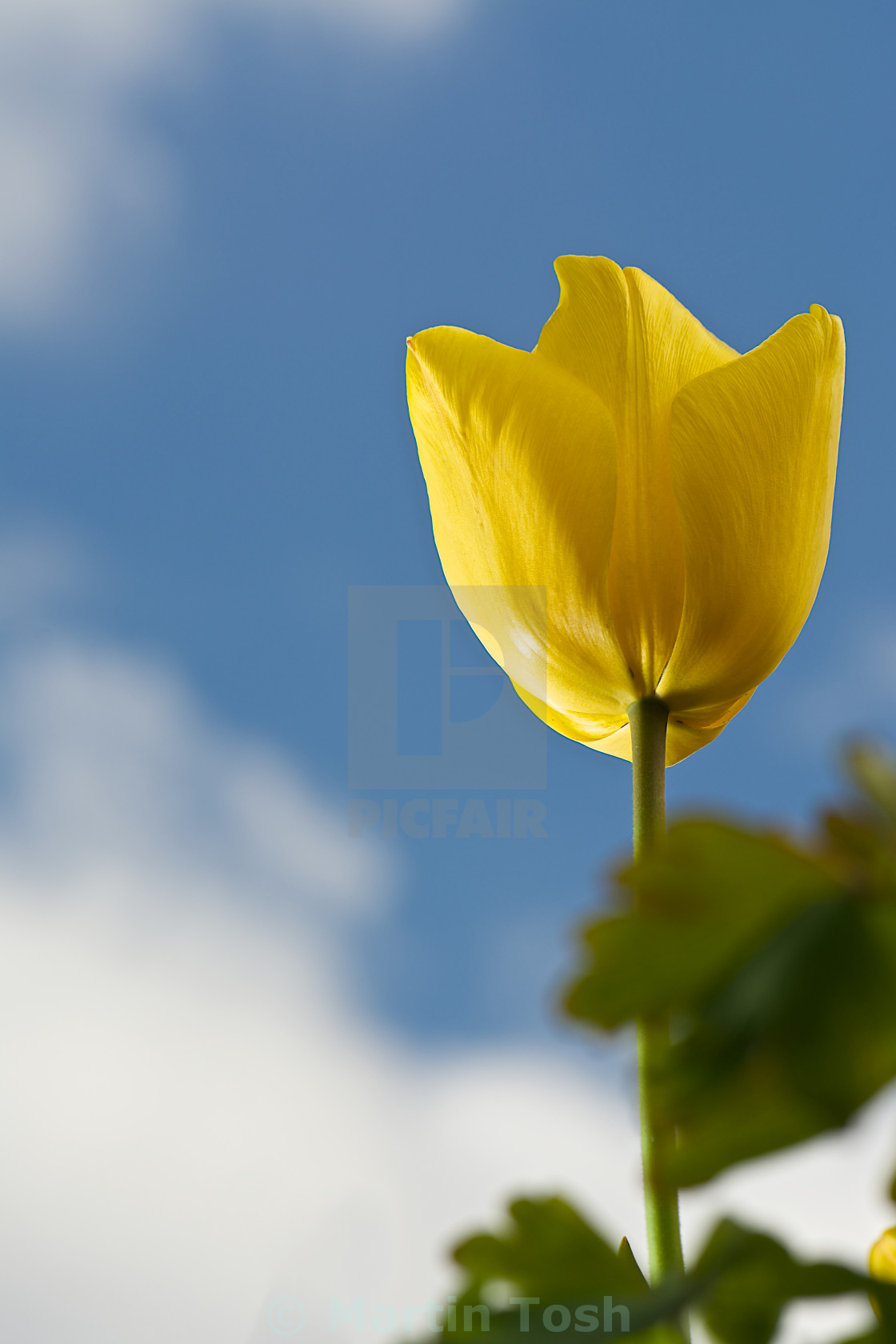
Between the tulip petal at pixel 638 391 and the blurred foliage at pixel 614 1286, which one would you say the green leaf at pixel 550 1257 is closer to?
the blurred foliage at pixel 614 1286

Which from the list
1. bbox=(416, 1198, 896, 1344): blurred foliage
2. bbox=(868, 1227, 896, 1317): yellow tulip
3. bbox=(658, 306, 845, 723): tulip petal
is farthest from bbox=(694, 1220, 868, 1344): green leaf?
bbox=(658, 306, 845, 723): tulip petal

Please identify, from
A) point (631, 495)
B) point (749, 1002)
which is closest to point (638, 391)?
point (631, 495)

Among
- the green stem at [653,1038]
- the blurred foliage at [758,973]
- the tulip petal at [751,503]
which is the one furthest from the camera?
the tulip petal at [751,503]

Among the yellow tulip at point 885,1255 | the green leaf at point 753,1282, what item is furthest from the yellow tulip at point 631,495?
the green leaf at point 753,1282

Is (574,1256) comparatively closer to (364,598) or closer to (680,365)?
(680,365)

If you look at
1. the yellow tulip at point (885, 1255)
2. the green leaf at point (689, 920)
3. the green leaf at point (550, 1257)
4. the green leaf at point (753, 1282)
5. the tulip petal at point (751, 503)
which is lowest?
the green leaf at point (753, 1282)

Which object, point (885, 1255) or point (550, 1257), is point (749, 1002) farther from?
point (885, 1255)

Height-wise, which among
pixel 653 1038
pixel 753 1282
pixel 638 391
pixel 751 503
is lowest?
pixel 753 1282

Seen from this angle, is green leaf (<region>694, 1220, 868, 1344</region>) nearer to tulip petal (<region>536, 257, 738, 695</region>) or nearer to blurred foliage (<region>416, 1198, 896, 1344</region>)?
blurred foliage (<region>416, 1198, 896, 1344</region>)

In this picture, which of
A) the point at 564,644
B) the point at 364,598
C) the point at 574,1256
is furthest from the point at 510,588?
the point at 364,598
